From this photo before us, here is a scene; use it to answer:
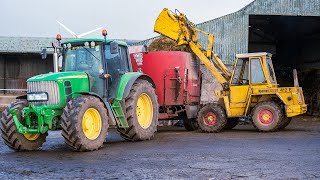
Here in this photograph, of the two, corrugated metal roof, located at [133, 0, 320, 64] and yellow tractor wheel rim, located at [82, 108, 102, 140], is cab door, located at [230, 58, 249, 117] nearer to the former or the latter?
yellow tractor wheel rim, located at [82, 108, 102, 140]

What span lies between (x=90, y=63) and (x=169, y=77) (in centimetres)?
384

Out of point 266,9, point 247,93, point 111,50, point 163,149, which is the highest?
point 266,9

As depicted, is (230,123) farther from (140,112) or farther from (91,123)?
(91,123)

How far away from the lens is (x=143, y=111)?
13.1m

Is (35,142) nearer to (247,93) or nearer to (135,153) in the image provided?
(135,153)

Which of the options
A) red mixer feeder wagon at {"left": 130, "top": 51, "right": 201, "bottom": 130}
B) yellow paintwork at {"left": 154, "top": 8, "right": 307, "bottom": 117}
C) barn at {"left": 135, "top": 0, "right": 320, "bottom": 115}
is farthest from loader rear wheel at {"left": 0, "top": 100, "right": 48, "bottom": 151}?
barn at {"left": 135, "top": 0, "right": 320, "bottom": 115}

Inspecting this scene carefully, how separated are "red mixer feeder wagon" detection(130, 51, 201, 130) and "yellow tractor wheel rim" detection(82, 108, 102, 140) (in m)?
4.17

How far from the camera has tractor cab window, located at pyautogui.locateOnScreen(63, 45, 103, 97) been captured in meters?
11.8

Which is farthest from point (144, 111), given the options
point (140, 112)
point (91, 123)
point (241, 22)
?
point (241, 22)

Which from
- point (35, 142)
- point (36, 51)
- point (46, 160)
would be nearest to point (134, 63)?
point (35, 142)

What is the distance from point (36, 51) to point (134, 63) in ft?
80.5

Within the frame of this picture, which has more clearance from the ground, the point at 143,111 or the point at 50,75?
the point at 50,75

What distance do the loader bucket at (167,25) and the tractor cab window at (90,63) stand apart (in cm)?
493

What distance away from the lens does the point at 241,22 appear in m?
23.2
